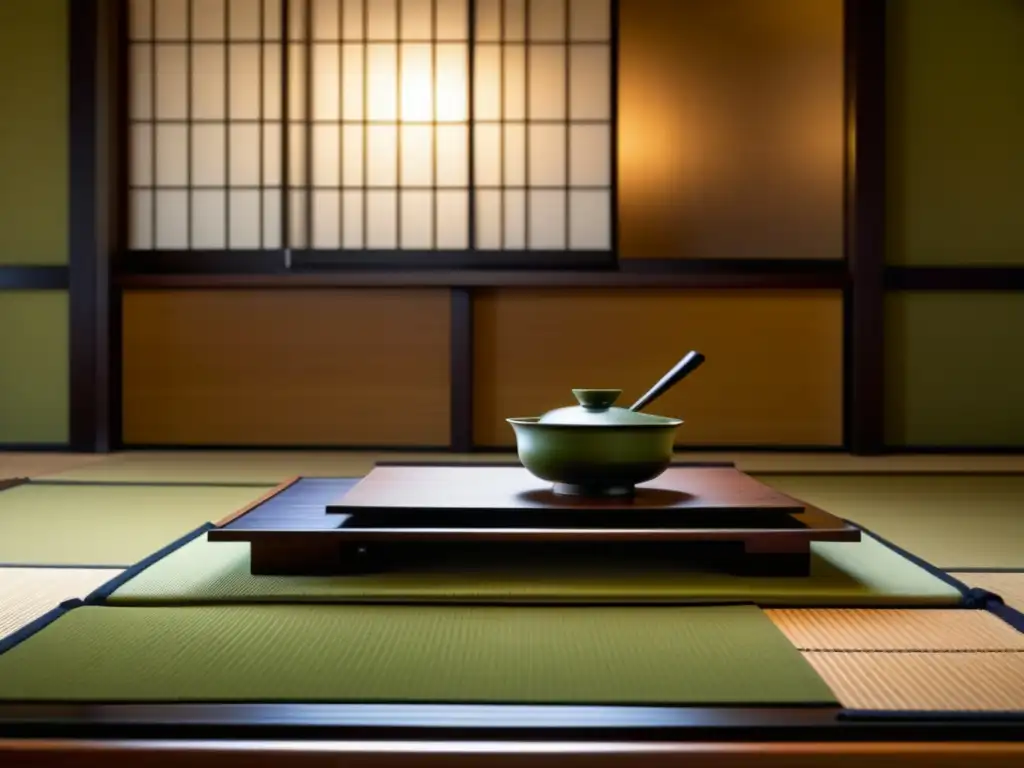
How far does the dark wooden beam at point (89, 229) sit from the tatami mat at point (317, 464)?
27cm

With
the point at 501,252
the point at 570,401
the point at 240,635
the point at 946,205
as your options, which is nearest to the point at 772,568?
the point at 240,635

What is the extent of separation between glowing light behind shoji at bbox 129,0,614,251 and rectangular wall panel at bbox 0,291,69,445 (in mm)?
510

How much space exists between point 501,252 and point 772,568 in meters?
2.93

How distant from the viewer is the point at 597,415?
1678 millimetres

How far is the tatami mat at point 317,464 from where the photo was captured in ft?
10.8

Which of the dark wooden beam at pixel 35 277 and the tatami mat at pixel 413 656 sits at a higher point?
the dark wooden beam at pixel 35 277

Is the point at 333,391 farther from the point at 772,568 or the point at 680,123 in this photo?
the point at 772,568

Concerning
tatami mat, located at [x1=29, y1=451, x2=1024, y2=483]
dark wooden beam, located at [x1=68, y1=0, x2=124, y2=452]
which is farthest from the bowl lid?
dark wooden beam, located at [x1=68, y1=0, x2=124, y2=452]

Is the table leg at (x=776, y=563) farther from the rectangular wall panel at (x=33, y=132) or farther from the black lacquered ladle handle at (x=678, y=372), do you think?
the rectangular wall panel at (x=33, y=132)

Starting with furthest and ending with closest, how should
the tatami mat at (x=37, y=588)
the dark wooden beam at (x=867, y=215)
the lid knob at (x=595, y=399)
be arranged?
the dark wooden beam at (x=867, y=215) < the lid knob at (x=595, y=399) < the tatami mat at (x=37, y=588)

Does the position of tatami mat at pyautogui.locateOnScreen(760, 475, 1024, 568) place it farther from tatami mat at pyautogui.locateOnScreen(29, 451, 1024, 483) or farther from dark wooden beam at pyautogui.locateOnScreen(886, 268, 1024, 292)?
dark wooden beam at pyautogui.locateOnScreen(886, 268, 1024, 292)

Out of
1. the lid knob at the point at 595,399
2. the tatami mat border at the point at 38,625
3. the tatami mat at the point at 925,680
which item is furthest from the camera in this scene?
the lid knob at the point at 595,399

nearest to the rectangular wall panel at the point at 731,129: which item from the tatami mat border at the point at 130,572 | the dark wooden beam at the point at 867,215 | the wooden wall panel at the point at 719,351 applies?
the dark wooden beam at the point at 867,215

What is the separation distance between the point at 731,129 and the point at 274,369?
2349 mm
